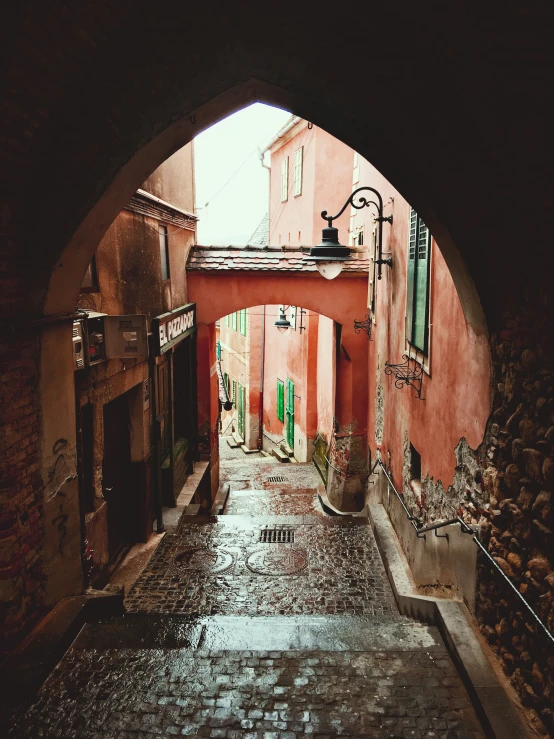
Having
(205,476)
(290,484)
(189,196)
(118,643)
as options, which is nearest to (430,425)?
(118,643)

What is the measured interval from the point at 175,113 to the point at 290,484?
458 inches

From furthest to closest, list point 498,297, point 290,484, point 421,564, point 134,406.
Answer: point 290,484 < point 134,406 < point 421,564 < point 498,297

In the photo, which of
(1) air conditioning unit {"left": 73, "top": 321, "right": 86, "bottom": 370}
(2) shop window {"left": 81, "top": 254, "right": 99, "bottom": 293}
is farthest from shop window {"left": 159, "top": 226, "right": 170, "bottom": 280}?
(1) air conditioning unit {"left": 73, "top": 321, "right": 86, "bottom": 370}

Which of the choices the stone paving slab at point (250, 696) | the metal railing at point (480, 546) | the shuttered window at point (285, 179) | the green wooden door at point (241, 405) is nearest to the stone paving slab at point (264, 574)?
the metal railing at point (480, 546)

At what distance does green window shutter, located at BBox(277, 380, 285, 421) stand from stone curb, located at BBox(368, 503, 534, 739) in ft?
47.6

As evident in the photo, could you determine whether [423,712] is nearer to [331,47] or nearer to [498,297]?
[498,297]

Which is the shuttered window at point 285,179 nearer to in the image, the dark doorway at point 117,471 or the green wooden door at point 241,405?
the green wooden door at point 241,405

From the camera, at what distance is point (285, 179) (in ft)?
72.3

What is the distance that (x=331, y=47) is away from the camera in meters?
4.53

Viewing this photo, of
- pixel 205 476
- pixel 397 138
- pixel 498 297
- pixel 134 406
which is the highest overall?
pixel 397 138

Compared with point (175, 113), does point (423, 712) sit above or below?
below

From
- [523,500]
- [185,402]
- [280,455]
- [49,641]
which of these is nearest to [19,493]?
[49,641]

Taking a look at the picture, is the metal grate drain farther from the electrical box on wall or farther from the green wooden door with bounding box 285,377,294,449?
the green wooden door with bounding box 285,377,294,449

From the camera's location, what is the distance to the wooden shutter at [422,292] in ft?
22.7
